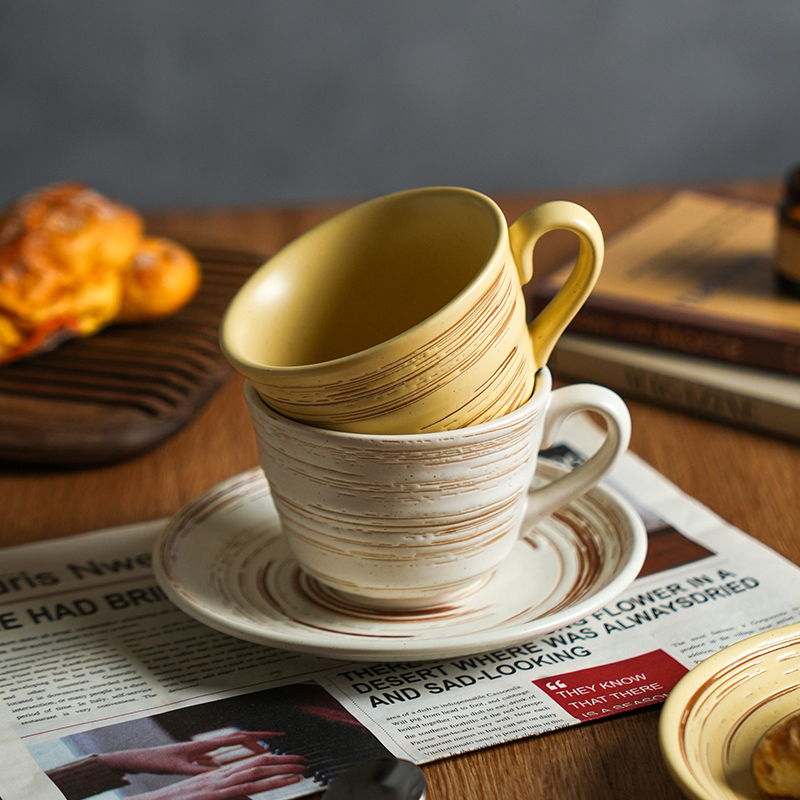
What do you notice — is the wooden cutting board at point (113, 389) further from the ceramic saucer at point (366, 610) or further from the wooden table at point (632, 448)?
the ceramic saucer at point (366, 610)

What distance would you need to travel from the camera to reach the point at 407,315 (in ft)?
1.76

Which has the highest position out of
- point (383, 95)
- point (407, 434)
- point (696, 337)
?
point (407, 434)

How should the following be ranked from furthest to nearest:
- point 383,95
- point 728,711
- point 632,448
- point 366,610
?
point 383,95 < point 632,448 < point 366,610 < point 728,711

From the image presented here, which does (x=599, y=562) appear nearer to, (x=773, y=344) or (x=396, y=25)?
(x=773, y=344)

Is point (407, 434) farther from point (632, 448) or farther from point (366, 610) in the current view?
point (632, 448)

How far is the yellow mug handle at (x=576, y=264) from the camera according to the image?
0.44m

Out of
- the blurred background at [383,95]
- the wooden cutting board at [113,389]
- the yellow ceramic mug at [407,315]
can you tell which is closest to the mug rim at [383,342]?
the yellow ceramic mug at [407,315]

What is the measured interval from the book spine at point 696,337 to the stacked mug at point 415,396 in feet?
1.03

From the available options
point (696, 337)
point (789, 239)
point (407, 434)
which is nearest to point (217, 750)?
point (407, 434)

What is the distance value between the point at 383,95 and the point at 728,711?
1732 millimetres

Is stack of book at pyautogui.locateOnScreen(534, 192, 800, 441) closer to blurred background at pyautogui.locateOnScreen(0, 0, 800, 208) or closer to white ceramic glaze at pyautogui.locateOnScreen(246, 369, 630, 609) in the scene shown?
white ceramic glaze at pyautogui.locateOnScreen(246, 369, 630, 609)

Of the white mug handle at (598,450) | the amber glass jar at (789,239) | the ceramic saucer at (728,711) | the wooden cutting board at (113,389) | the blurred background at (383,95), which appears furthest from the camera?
the blurred background at (383,95)

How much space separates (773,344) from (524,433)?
38cm

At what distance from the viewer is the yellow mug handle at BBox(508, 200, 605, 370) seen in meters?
0.44
